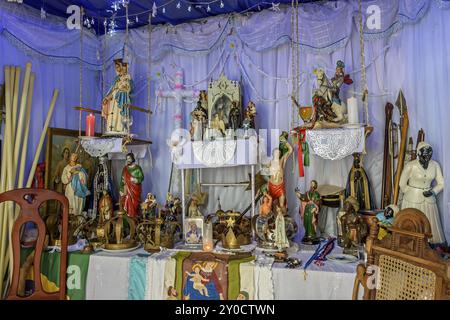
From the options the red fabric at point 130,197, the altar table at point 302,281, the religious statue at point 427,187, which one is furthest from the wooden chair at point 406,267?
the red fabric at point 130,197

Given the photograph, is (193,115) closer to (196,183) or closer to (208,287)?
(196,183)

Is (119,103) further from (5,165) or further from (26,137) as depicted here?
(5,165)

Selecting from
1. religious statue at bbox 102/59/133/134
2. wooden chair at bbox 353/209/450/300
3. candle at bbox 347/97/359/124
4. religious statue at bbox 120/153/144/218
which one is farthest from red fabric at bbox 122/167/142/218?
wooden chair at bbox 353/209/450/300

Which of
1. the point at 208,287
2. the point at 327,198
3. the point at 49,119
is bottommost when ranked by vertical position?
the point at 208,287

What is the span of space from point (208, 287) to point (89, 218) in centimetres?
127

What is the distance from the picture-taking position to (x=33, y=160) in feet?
9.00

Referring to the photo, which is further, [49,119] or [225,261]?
[49,119]

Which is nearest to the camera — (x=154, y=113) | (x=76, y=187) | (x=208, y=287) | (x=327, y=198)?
(x=208, y=287)

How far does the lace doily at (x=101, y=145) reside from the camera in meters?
2.83

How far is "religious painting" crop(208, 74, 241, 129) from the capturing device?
113 inches

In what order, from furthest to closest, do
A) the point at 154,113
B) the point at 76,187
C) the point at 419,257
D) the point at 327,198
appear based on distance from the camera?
the point at 154,113
the point at 76,187
the point at 327,198
the point at 419,257

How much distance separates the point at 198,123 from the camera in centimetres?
282

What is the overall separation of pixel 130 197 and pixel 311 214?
4.62ft
